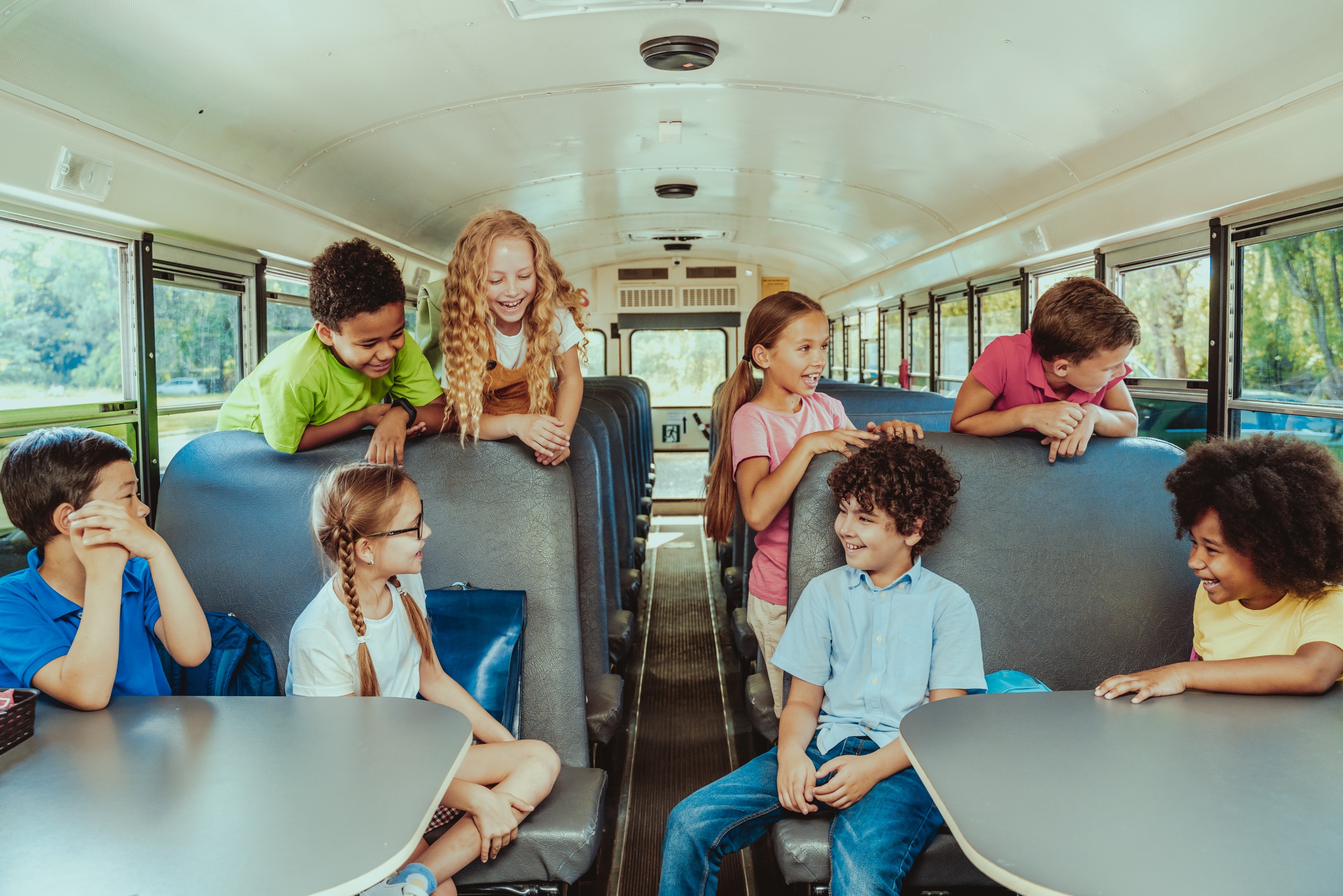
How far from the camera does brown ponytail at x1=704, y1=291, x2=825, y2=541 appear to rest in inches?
90.5

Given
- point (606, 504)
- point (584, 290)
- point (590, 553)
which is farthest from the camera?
point (584, 290)

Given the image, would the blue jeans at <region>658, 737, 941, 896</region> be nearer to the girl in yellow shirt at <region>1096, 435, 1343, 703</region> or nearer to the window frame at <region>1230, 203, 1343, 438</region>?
the girl in yellow shirt at <region>1096, 435, 1343, 703</region>

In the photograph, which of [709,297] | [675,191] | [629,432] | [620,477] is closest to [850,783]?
[620,477]

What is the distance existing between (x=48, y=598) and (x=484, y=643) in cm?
80

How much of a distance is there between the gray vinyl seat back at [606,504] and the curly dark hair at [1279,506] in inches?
→ 57.8

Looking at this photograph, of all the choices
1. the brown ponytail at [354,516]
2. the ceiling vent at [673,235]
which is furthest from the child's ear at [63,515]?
the ceiling vent at [673,235]

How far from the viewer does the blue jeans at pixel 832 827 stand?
1.49 m

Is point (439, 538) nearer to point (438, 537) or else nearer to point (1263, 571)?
point (438, 537)

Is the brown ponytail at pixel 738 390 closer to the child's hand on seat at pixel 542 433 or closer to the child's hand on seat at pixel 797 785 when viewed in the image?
the child's hand on seat at pixel 542 433

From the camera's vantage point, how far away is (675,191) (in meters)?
6.55

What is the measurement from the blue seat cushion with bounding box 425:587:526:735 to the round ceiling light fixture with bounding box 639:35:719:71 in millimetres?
2344

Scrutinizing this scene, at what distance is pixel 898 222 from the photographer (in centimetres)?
656

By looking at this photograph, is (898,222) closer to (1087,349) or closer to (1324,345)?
(1324,345)

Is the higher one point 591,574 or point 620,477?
point 620,477
